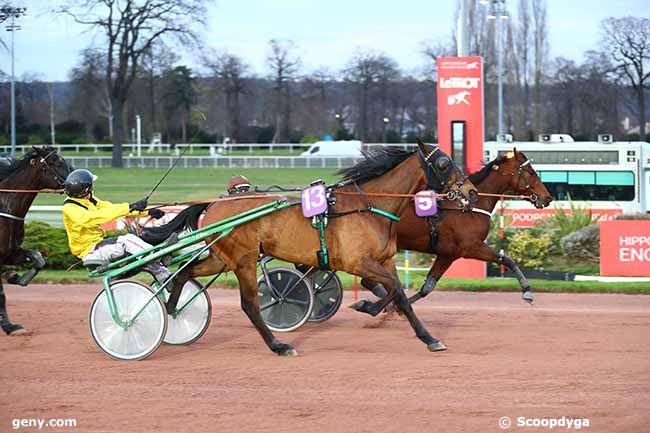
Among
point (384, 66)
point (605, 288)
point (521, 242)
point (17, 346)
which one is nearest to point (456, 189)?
point (17, 346)

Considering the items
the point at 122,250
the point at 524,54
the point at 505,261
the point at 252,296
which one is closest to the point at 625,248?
Answer: the point at 505,261

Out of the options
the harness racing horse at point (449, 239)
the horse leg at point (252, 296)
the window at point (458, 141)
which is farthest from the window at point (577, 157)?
the horse leg at point (252, 296)

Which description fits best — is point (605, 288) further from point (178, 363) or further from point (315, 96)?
point (315, 96)

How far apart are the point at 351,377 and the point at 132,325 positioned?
6.25 ft

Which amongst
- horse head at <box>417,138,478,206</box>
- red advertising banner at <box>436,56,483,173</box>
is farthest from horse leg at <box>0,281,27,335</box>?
red advertising banner at <box>436,56,483,173</box>

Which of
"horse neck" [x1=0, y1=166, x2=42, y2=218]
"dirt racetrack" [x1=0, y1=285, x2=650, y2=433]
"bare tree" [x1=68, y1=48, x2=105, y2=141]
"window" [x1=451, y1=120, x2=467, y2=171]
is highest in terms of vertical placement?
"bare tree" [x1=68, y1=48, x2=105, y2=141]

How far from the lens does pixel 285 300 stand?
9.35 meters

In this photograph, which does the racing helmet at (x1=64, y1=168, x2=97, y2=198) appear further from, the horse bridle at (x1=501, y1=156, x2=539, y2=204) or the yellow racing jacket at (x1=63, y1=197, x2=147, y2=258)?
the horse bridle at (x1=501, y1=156, x2=539, y2=204)

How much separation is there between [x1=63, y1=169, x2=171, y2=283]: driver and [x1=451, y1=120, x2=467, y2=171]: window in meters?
6.11

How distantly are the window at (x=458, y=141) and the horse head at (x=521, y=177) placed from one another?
10.4ft

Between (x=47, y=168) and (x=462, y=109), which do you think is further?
(x=462, y=109)

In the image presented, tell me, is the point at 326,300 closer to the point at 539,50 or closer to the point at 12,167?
the point at 12,167

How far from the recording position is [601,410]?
626 cm

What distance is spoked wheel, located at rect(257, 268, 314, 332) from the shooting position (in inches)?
366
